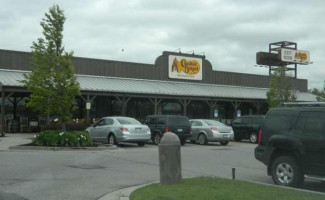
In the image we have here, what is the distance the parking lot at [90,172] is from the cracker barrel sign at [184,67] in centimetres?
2431

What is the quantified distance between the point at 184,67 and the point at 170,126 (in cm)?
1925

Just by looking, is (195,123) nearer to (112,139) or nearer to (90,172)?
(112,139)

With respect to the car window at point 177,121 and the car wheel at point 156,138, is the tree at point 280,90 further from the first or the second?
the car wheel at point 156,138

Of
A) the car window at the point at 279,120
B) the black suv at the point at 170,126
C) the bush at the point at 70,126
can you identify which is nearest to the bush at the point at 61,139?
the black suv at the point at 170,126

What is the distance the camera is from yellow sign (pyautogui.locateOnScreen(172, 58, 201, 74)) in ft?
142

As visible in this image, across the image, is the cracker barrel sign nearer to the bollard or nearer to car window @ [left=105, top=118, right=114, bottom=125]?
car window @ [left=105, top=118, right=114, bottom=125]

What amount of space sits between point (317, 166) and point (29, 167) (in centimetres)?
818

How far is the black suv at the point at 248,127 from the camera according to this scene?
92.9 ft

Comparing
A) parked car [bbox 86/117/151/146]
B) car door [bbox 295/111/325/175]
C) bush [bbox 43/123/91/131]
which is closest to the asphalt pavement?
car door [bbox 295/111/325/175]

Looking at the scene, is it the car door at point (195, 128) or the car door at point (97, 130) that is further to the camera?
the car door at point (195, 128)

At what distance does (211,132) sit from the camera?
2612 centimetres

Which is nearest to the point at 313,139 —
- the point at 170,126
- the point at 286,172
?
the point at 286,172

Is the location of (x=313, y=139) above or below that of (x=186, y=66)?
below

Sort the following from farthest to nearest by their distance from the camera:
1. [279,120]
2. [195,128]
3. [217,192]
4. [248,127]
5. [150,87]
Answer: [150,87]
[248,127]
[195,128]
[279,120]
[217,192]
